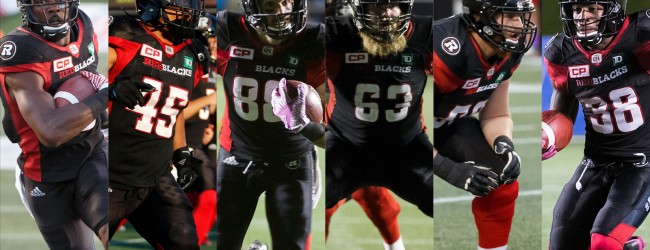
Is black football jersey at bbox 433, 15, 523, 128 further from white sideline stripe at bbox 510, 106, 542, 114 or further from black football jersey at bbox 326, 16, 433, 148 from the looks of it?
white sideline stripe at bbox 510, 106, 542, 114

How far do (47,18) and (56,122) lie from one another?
1.76ft

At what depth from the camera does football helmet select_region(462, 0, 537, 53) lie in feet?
17.3

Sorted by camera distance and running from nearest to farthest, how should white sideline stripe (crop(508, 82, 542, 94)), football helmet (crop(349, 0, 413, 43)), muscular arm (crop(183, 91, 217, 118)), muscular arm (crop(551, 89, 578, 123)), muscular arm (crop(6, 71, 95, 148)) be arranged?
1. muscular arm (crop(6, 71, 95, 148))
2. football helmet (crop(349, 0, 413, 43))
3. muscular arm (crop(551, 89, 578, 123))
4. muscular arm (crop(183, 91, 217, 118))
5. white sideline stripe (crop(508, 82, 542, 94))

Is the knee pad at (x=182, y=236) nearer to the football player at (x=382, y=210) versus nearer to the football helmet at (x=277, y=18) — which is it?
the football player at (x=382, y=210)

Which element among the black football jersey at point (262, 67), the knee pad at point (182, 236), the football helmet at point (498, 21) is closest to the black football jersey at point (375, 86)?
the black football jersey at point (262, 67)

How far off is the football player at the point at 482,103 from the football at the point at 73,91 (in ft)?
6.01

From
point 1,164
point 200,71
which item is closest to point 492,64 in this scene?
point 200,71

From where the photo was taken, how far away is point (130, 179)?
526 centimetres

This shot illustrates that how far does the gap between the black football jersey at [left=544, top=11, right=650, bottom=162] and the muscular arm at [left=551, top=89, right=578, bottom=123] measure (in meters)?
0.03

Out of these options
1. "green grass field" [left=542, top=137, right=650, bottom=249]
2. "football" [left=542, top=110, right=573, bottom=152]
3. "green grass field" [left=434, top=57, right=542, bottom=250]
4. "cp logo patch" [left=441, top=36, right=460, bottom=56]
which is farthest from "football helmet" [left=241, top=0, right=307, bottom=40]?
"green grass field" [left=542, top=137, right=650, bottom=249]

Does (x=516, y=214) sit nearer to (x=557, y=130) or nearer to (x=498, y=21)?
(x=557, y=130)

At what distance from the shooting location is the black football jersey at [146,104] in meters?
5.20

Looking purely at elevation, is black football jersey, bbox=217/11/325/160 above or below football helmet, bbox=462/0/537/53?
below

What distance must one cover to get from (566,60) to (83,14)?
264 centimetres
